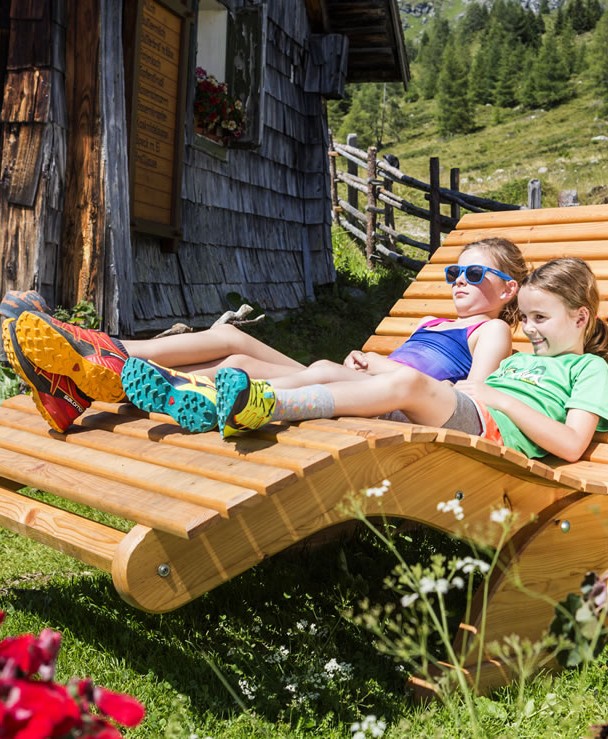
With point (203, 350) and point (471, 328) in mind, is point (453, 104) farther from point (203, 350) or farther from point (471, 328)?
point (203, 350)

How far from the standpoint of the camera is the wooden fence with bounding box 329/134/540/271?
34.2 feet

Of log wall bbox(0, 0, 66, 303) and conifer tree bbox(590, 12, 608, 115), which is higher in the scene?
conifer tree bbox(590, 12, 608, 115)

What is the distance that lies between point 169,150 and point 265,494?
203 inches

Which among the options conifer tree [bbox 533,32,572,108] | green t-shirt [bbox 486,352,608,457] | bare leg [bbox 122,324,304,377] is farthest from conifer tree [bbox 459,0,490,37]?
bare leg [bbox 122,324,304,377]

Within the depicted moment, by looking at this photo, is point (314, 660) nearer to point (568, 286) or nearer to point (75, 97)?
point (568, 286)

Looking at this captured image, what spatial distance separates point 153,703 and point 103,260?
11.1ft

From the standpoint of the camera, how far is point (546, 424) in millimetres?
2629

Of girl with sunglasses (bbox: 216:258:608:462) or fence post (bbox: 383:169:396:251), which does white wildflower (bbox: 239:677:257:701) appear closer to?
girl with sunglasses (bbox: 216:258:608:462)

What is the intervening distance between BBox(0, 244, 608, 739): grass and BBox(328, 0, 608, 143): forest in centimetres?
4343

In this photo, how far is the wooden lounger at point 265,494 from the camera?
1.77 meters

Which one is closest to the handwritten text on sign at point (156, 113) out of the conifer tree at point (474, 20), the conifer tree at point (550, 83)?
the conifer tree at point (550, 83)

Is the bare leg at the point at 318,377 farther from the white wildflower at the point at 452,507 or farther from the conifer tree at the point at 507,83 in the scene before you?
the conifer tree at the point at 507,83

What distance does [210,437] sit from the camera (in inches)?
88.8

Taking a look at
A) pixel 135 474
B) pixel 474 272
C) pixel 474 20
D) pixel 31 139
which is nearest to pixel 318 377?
pixel 135 474
